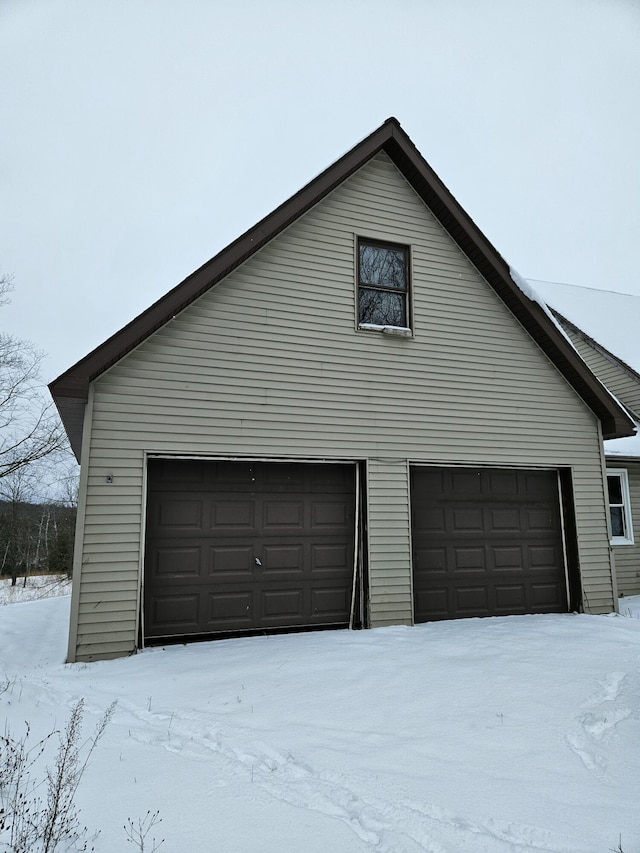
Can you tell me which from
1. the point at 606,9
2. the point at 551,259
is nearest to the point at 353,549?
the point at 606,9

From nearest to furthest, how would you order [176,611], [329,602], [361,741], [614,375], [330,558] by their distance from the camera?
1. [361,741]
2. [176,611]
3. [329,602]
4. [330,558]
5. [614,375]

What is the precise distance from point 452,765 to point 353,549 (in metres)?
4.48

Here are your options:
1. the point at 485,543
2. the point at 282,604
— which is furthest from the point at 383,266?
the point at 282,604

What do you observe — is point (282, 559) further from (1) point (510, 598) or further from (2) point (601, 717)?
(2) point (601, 717)

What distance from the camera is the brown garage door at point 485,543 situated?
850cm

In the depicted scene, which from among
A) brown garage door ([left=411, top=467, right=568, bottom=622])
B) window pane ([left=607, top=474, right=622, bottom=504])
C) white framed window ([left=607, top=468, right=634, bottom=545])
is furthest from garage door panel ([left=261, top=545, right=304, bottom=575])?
window pane ([left=607, top=474, right=622, bottom=504])

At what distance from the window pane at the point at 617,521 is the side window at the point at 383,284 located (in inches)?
296

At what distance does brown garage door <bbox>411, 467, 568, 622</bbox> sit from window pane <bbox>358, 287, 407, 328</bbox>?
234 cm

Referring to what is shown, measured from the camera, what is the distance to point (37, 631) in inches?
353

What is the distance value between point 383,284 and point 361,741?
6558 mm

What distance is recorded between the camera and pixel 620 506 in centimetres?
1276

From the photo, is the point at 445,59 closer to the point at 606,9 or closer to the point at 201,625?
the point at 606,9

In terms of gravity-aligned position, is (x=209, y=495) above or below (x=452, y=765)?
above

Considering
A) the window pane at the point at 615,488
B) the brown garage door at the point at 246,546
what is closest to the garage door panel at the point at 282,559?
the brown garage door at the point at 246,546
